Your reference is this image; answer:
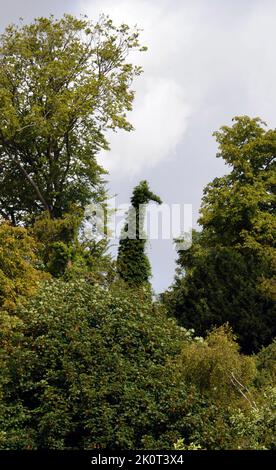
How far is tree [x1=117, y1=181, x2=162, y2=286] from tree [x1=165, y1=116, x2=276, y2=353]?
4.65ft

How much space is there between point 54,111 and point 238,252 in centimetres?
1013

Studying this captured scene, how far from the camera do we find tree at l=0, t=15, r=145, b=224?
3650 centimetres

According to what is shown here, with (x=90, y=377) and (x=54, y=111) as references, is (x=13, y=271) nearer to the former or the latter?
(x=90, y=377)

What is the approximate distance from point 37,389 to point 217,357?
367cm

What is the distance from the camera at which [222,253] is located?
29.7 meters

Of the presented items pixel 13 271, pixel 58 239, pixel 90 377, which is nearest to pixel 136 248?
pixel 58 239

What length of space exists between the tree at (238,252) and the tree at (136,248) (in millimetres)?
1417

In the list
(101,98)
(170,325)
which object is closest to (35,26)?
(101,98)

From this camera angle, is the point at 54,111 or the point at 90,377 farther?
the point at 54,111

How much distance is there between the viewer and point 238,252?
109 feet
